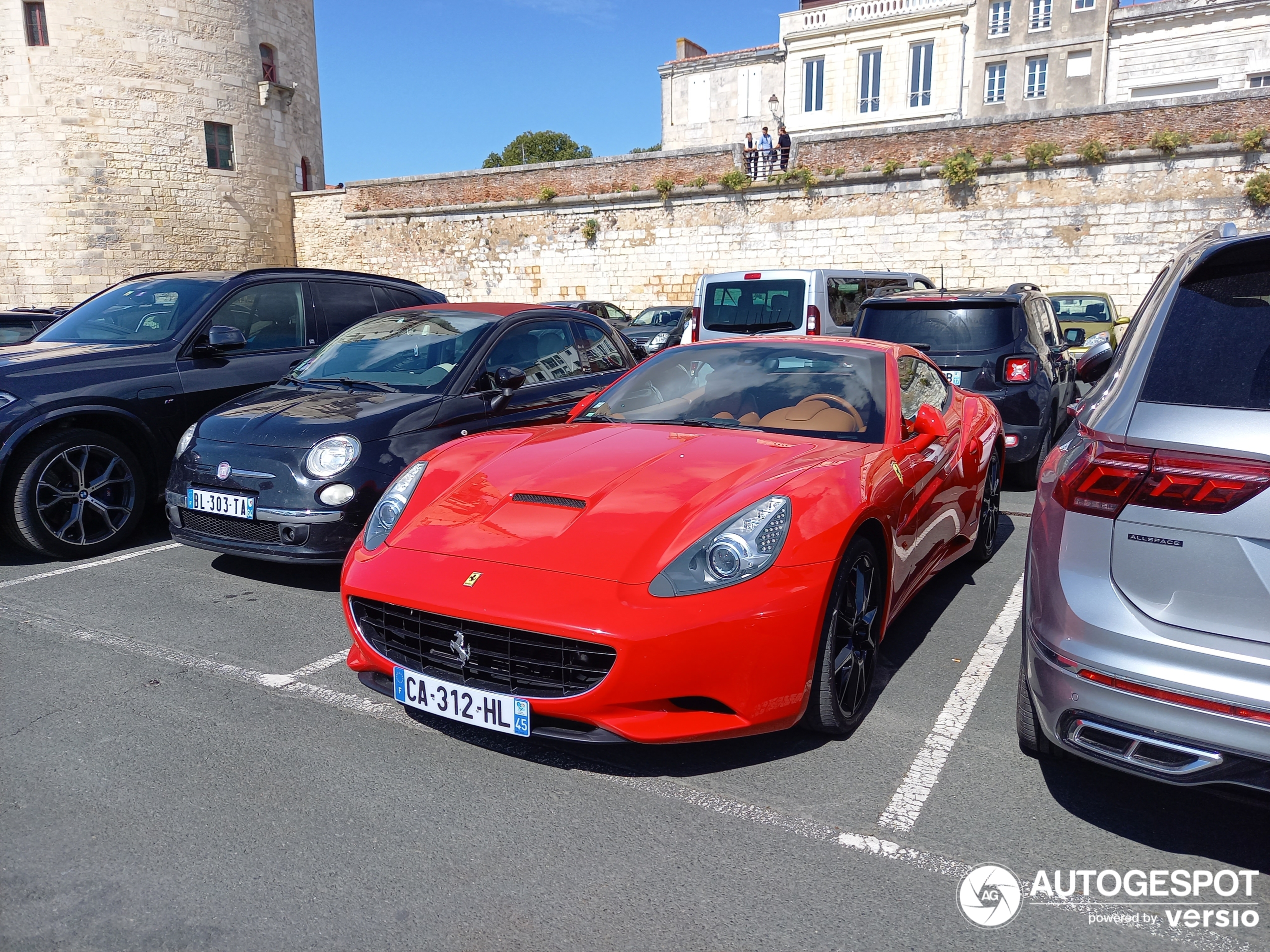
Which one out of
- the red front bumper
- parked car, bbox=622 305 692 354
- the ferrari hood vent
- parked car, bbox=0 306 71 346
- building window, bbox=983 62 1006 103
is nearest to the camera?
the red front bumper

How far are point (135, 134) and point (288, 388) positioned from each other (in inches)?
1081

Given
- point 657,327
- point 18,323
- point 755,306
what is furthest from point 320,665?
point 657,327

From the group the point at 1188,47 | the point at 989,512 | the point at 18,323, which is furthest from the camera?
the point at 1188,47

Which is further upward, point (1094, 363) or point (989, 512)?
point (1094, 363)

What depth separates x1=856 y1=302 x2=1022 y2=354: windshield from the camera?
7059mm

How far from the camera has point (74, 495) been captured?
207 inches

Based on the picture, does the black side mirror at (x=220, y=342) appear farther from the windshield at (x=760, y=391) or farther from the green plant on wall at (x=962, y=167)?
the green plant on wall at (x=962, y=167)

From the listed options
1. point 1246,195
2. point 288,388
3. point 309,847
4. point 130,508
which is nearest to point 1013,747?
point 309,847

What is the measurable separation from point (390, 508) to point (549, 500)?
0.67 metres

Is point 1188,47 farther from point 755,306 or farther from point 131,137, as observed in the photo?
point 131,137

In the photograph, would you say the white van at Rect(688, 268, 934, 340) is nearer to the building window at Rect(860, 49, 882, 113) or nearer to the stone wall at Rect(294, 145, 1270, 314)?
the stone wall at Rect(294, 145, 1270, 314)

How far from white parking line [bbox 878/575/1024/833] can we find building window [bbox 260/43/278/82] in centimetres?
3255

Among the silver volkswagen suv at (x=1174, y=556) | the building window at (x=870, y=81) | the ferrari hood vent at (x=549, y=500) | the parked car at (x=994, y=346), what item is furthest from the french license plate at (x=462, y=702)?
the building window at (x=870, y=81)

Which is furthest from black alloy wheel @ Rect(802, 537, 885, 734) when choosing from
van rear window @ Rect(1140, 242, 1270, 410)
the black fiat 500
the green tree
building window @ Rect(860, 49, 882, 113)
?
the green tree
